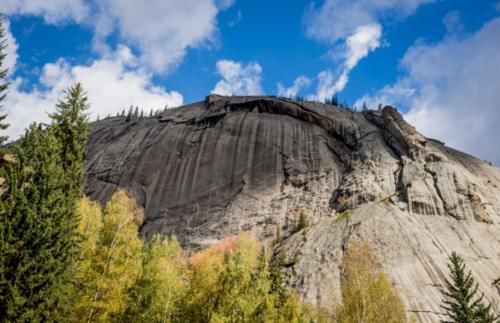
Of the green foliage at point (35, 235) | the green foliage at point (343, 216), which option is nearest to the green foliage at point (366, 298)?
the green foliage at point (35, 235)

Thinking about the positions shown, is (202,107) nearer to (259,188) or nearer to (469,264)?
(259,188)

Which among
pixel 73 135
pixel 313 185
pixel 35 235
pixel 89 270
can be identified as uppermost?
pixel 313 185

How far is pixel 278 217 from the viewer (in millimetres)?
56594

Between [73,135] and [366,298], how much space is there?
19.7 meters

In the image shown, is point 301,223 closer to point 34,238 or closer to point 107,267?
point 107,267

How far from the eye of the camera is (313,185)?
199ft

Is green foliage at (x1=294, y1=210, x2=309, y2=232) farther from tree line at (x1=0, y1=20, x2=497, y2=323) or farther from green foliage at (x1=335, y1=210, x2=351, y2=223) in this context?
tree line at (x1=0, y1=20, x2=497, y2=323)

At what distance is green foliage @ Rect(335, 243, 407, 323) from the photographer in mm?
20578

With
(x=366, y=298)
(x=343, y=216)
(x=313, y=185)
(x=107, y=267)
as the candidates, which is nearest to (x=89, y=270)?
(x=107, y=267)

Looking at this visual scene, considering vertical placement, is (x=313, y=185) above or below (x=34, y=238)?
above

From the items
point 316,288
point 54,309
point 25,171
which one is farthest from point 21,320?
point 316,288

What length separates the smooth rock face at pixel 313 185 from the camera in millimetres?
40750

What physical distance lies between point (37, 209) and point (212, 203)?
43191mm

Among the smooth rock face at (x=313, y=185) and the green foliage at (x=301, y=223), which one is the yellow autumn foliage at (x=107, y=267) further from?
the green foliage at (x=301, y=223)
